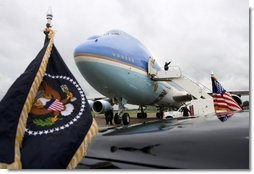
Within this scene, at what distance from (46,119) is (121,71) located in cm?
549

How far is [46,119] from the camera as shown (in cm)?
130

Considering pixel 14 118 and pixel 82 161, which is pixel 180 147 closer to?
pixel 82 161

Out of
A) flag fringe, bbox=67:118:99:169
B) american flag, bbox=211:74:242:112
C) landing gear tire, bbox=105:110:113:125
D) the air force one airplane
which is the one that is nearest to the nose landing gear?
the air force one airplane

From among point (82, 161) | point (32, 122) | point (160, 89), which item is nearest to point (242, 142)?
point (82, 161)

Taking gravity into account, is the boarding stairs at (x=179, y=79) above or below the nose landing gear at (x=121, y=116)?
above

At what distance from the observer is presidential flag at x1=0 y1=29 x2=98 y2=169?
3.31 feet

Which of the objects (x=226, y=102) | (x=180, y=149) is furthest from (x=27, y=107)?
(x=226, y=102)

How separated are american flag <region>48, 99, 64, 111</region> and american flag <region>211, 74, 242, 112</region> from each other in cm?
227

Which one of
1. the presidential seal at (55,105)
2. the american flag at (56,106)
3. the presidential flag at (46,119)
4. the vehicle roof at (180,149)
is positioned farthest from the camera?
the american flag at (56,106)

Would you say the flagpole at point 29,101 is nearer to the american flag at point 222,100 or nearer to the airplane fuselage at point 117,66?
the american flag at point 222,100

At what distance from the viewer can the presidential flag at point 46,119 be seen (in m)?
1.01

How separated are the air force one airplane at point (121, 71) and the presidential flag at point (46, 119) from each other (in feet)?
15.8

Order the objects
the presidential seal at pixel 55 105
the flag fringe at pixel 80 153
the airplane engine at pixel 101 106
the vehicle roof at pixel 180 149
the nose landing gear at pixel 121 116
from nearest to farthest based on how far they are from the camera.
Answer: the vehicle roof at pixel 180 149, the flag fringe at pixel 80 153, the presidential seal at pixel 55 105, the nose landing gear at pixel 121 116, the airplane engine at pixel 101 106

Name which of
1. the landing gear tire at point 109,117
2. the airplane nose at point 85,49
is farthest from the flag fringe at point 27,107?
the landing gear tire at point 109,117
